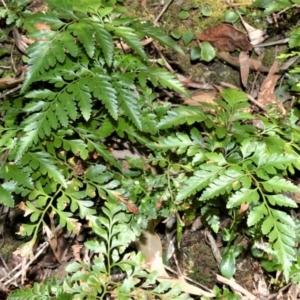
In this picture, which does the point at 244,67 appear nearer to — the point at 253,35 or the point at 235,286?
the point at 253,35

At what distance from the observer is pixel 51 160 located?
2.62m

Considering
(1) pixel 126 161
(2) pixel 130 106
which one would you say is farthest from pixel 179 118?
(1) pixel 126 161

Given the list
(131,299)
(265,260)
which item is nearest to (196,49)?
(265,260)

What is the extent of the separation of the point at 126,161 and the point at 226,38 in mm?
1019

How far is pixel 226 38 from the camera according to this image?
312 cm

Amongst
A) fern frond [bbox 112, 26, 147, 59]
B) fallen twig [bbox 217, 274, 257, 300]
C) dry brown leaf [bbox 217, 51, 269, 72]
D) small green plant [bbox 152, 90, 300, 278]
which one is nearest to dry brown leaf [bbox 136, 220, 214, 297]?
fallen twig [bbox 217, 274, 257, 300]

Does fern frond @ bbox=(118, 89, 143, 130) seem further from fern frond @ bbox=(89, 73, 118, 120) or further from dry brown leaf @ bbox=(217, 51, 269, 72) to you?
dry brown leaf @ bbox=(217, 51, 269, 72)

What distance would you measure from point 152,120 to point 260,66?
89cm

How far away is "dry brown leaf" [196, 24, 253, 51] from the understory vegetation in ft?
0.84

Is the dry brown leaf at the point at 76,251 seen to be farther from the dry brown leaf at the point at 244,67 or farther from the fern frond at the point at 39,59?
the dry brown leaf at the point at 244,67

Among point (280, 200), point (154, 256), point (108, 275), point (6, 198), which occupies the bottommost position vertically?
point (154, 256)

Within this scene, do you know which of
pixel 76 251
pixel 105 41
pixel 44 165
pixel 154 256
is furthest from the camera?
pixel 154 256

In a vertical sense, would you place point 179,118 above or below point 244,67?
above

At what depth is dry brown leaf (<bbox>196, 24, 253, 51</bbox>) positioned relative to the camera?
3.11 metres
